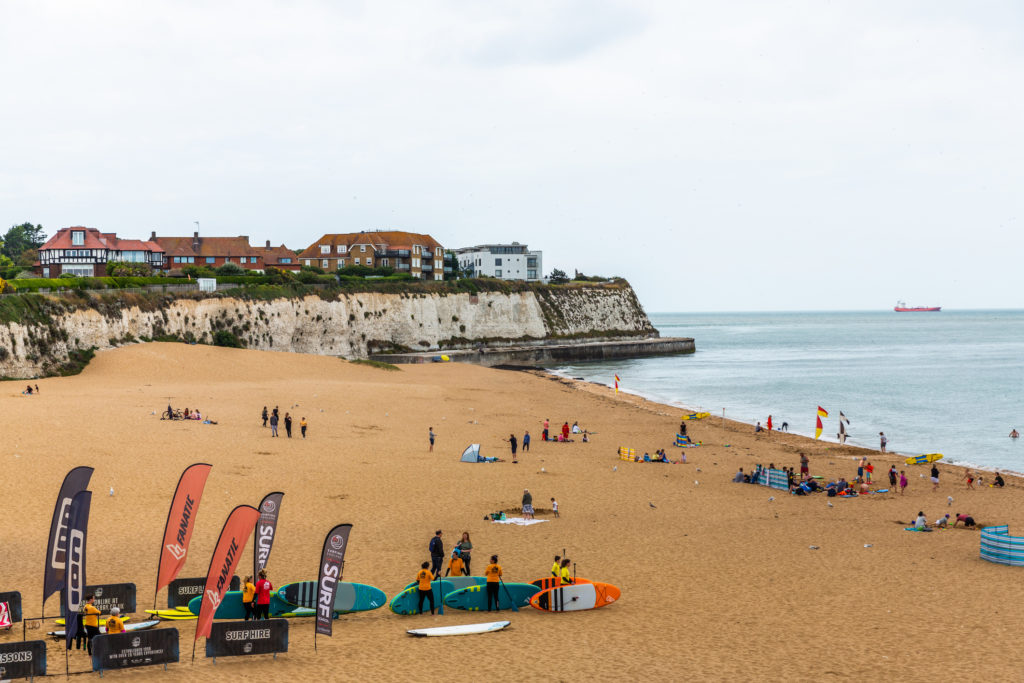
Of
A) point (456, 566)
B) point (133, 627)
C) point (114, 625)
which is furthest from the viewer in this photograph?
point (456, 566)

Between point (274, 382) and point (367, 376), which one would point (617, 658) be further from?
point (367, 376)

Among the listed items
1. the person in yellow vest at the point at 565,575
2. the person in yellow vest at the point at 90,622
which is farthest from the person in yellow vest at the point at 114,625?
the person in yellow vest at the point at 565,575

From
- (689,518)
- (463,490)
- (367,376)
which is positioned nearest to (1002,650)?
(689,518)

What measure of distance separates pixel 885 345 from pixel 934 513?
11976cm

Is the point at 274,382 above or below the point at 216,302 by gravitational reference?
below

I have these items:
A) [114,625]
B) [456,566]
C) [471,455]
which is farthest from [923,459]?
[114,625]

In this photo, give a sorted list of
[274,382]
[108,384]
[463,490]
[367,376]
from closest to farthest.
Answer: [463,490], [108,384], [274,382], [367,376]

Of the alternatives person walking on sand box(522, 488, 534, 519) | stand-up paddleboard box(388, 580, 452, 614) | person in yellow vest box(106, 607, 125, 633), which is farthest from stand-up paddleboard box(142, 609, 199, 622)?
person walking on sand box(522, 488, 534, 519)

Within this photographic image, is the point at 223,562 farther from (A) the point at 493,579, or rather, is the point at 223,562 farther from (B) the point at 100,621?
(A) the point at 493,579

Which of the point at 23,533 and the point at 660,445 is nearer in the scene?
the point at 23,533

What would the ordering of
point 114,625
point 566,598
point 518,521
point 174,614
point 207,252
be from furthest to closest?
point 207,252
point 518,521
point 566,598
point 174,614
point 114,625

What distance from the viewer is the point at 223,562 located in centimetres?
1288

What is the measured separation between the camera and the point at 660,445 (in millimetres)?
37125

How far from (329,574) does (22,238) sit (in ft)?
516
